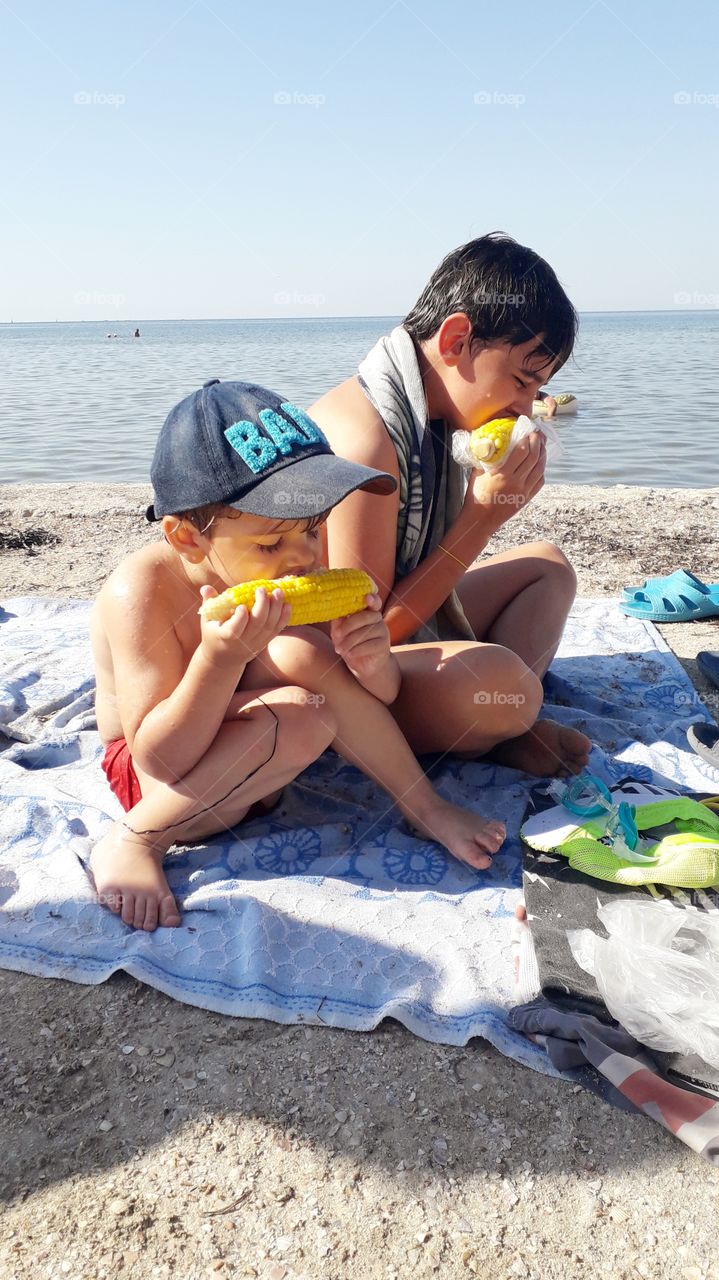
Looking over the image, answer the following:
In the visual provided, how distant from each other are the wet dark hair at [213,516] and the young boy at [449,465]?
1.21 ft

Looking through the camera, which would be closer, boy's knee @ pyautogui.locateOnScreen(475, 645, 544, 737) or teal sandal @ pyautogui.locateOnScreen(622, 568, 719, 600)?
boy's knee @ pyautogui.locateOnScreen(475, 645, 544, 737)

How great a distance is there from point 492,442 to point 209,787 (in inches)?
51.2

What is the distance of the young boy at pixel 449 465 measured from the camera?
8.48ft

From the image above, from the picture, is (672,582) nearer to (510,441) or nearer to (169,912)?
(510,441)

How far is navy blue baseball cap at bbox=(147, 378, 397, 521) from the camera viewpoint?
6.67 ft

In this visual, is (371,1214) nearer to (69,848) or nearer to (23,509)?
(69,848)

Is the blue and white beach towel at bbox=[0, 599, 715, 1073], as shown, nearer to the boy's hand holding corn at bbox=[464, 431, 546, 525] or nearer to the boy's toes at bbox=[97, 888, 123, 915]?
the boy's toes at bbox=[97, 888, 123, 915]

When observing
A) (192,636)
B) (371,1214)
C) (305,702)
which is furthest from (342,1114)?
(192,636)

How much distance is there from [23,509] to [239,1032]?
6010mm

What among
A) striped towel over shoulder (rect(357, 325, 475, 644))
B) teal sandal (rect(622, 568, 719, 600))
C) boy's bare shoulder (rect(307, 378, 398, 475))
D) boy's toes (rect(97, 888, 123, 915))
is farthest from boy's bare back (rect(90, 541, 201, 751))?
teal sandal (rect(622, 568, 719, 600))

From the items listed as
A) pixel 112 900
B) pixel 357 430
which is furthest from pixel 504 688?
pixel 112 900

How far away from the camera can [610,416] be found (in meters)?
12.7

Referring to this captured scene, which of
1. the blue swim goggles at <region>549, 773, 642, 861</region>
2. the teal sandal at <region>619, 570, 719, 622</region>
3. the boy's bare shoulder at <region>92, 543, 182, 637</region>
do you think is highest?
the boy's bare shoulder at <region>92, 543, 182, 637</region>

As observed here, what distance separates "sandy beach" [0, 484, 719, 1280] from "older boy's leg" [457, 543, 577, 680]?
1.63m
